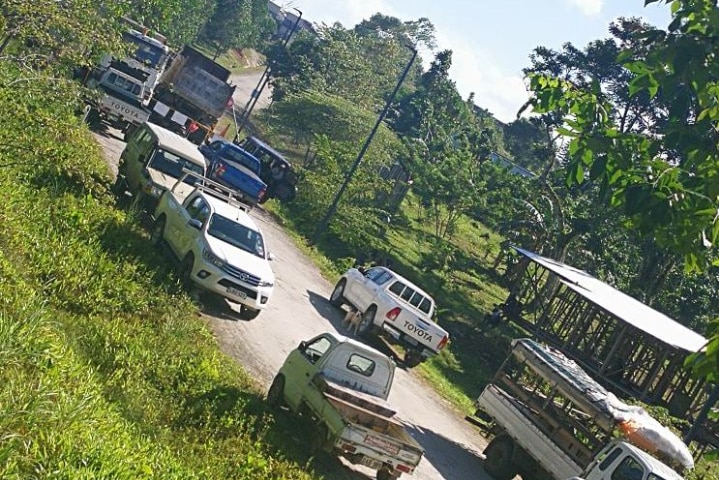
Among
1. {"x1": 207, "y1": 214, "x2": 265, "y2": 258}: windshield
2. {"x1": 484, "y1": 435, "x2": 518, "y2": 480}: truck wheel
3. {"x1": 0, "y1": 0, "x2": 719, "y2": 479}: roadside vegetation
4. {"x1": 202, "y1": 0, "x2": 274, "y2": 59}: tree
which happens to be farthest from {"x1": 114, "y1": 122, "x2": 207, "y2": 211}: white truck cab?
{"x1": 202, "y1": 0, "x2": 274, "y2": 59}: tree

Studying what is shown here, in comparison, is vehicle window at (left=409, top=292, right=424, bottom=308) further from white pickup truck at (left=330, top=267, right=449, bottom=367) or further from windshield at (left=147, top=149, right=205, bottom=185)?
windshield at (left=147, top=149, right=205, bottom=185)

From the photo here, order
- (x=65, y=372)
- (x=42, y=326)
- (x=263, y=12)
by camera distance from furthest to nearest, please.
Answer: (x=263, y=12) → (x=42, y=326) → (x=65, y=372)

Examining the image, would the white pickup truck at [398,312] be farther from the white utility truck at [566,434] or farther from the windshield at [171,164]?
the windshield at [171,164]

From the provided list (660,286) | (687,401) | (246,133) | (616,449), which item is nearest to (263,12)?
(246,133)

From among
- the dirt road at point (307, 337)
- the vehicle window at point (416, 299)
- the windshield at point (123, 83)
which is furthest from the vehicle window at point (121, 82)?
the vehicle window at point (416, 299)

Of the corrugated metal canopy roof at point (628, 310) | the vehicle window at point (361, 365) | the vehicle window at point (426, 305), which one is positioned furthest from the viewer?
the vehicle window at point (426, 305)

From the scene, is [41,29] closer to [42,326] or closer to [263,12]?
[42,326]

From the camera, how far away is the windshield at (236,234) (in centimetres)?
1594

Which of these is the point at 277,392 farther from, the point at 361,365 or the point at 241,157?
the point at 241,157

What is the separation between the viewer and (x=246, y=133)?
5816 cm

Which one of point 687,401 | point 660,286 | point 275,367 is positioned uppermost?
point 660,286

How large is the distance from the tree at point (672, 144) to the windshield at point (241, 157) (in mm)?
24587

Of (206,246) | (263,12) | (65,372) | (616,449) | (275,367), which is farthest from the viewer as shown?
(263,12)

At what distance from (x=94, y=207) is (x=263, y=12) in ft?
283
